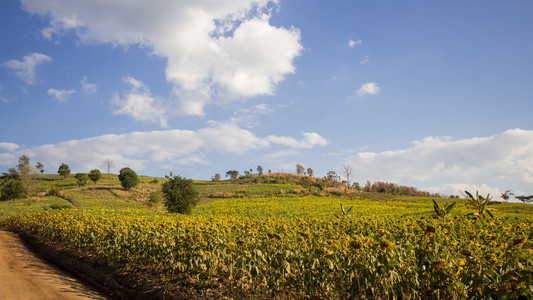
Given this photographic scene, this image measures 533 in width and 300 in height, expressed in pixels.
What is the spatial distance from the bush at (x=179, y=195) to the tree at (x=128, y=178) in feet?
129

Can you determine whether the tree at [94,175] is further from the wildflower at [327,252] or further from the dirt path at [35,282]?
the wildflower at [327,252]

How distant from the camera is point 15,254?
445 inches

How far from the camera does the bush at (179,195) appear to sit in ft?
105

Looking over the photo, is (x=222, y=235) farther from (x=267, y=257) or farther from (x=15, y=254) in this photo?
(x=15, y=254)

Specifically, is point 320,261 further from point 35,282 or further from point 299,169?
point 299,169

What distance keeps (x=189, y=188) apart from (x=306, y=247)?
2929 centimetres

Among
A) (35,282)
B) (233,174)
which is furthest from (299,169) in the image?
(35,282)

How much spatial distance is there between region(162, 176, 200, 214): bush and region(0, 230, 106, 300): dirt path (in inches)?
829

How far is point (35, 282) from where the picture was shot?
7852mm

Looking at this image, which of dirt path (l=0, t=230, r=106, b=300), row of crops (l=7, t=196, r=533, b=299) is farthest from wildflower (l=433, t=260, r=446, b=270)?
dirt path (l=0, t=230, r=106, b=300)

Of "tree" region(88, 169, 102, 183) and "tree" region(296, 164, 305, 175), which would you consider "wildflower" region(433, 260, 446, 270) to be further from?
"tree" region(296, 164, 305, 175)

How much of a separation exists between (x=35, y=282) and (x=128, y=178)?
64.7 meters

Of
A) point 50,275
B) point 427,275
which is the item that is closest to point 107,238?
point 50,275

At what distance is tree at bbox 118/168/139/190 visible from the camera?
218 feet
